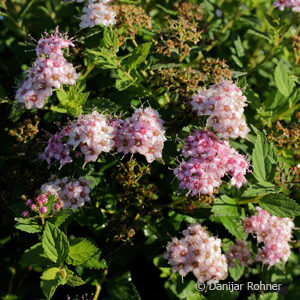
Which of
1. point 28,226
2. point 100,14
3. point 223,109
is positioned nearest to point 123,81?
point 100,14

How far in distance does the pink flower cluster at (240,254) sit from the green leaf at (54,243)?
0.97 m

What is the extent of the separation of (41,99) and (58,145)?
9.7 inches

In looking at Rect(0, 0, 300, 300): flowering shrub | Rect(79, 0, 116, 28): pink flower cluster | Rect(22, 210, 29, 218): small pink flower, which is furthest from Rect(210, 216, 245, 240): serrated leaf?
Rect(79, 0, 116, 28): pink flower cluster

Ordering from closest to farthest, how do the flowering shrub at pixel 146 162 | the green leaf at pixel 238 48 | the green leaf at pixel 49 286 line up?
the green leaf at pixel 49 286 → the flowering shrub at pixel 146 162 → the green leaf at pixel 238 48

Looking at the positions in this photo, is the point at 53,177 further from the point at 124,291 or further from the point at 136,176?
the point at 124,291

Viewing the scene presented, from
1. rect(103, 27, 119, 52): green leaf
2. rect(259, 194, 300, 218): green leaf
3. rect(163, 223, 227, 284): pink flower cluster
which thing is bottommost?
rect(163, 223, 227, 284): pink flower cluster

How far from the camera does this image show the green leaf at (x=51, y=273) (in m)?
1.62

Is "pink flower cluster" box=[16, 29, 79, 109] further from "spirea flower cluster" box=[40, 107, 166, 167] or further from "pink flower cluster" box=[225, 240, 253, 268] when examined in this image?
"pink flower cluster" box=[225, 240, 253, 268]

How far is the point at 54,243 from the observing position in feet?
5.46

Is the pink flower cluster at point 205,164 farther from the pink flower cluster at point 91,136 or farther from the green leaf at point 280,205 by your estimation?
the pink flower cluster at point 91,136

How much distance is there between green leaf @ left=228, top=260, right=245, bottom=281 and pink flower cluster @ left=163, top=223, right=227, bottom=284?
23 cm

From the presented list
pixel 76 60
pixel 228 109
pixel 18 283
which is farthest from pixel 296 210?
pixel 18 283

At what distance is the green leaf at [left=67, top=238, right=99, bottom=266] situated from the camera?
1739 millimetres

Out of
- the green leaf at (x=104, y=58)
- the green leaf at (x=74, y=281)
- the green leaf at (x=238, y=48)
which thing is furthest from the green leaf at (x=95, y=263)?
the green leaf at (x=238, y=48)
